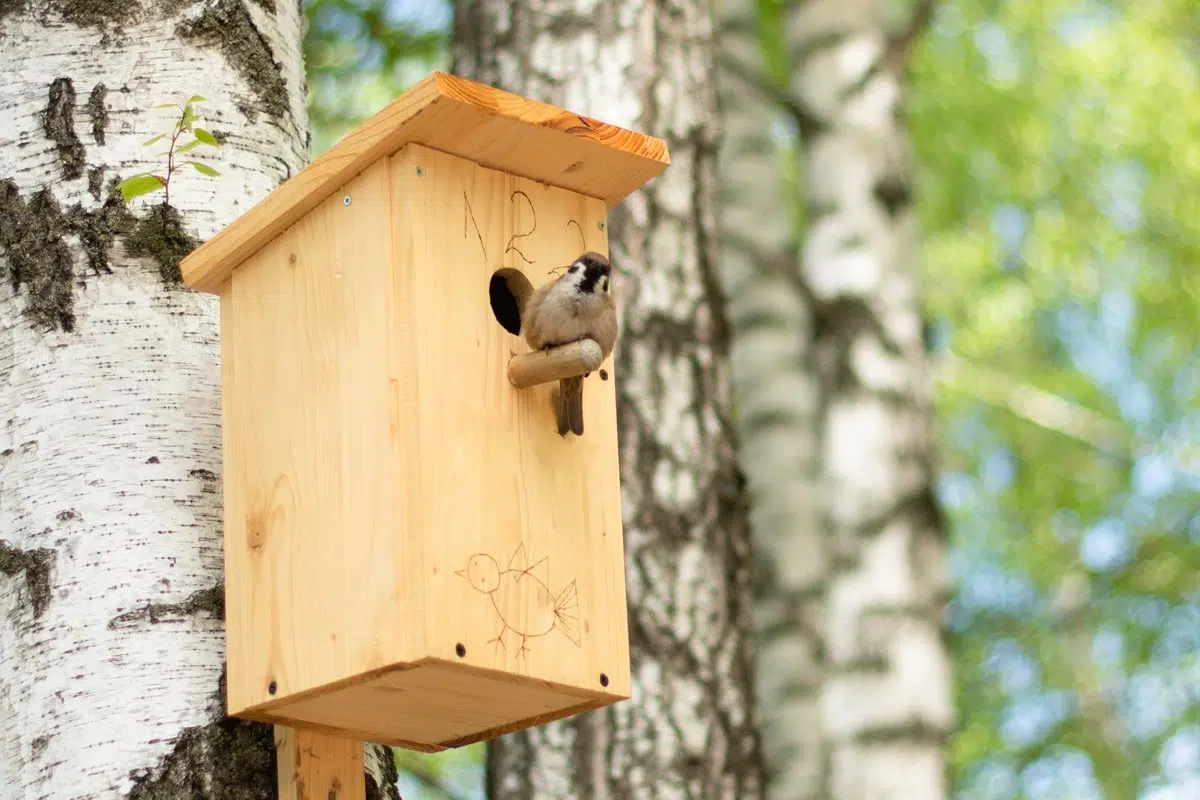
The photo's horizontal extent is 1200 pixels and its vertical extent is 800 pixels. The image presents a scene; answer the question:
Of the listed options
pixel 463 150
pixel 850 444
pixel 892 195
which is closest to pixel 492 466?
pixel 463 150

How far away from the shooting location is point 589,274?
2.39 meters

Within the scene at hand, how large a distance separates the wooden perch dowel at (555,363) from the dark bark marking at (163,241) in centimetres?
60

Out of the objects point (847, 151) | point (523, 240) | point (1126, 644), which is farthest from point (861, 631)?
point (1126, 644)

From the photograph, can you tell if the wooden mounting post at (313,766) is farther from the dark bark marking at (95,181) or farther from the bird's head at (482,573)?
the dark bark marking at (95,181)

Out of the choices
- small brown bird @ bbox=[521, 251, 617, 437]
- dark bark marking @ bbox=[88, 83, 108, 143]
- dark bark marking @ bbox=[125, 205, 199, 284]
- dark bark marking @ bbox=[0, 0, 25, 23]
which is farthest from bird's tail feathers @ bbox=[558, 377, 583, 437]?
dark bark marking @ bbox=[0, 0, 25, 23]

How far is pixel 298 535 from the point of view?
234 cm

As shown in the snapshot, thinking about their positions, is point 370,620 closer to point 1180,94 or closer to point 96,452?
point 96,452

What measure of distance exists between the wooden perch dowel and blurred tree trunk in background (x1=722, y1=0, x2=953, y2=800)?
11.9 ft

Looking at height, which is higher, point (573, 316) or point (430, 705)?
point (573, 316)

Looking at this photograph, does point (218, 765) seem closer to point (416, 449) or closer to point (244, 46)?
point (416, 449)

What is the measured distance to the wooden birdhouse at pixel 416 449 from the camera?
7.20 feet

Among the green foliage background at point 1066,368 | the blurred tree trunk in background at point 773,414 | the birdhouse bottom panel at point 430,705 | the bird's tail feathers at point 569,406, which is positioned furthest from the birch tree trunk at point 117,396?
the green foliage background at point 1066,368

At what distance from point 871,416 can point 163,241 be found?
3.88m

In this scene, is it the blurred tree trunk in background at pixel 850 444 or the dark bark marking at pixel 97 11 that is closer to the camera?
the dark bark marking at pixel 97 11
